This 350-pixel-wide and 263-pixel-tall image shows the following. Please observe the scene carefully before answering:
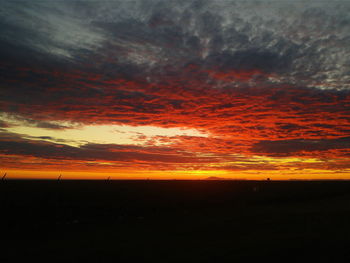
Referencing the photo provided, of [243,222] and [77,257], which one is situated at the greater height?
[243,222]

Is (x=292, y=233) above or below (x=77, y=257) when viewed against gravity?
above

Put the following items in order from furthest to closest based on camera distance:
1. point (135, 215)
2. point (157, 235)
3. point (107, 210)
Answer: point (107, 210) < point (135, 215) < point (157, 235)

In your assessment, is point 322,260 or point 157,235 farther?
point 157,235

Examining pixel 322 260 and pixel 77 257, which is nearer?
pixel 322 260

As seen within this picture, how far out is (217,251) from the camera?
13.8 m

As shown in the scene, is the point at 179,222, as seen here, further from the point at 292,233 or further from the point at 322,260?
the point at 322,260

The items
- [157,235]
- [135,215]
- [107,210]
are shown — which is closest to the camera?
[157,235]

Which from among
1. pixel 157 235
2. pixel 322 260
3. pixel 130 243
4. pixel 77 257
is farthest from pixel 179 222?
pixel 322 260

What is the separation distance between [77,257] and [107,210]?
18.0 metres

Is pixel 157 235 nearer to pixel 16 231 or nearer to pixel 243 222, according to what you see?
pixel 243 222

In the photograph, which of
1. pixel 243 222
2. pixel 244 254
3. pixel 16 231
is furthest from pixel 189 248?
pixel 16 231

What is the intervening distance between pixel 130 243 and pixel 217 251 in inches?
218

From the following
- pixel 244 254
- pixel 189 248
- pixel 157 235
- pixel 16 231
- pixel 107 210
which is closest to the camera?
pixel 244 254

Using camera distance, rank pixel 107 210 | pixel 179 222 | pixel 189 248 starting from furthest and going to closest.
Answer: pixel 107 210, pixel 179 222, pixel 189 248
